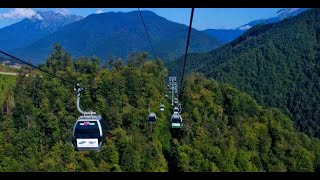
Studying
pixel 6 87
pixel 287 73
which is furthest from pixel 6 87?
pixel 287 73

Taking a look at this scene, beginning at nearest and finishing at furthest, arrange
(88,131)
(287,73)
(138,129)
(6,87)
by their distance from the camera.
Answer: (88,131) < (138,129) < (6,87) < (287,73)

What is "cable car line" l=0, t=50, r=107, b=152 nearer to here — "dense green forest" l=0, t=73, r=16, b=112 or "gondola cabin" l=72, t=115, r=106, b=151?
"gondola cabin" l=72, t=115, r=106, b=151

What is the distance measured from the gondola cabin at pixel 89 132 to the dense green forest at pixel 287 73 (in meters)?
71.0

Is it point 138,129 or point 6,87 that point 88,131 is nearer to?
point 138,129

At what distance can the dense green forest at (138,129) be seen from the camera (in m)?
38.6

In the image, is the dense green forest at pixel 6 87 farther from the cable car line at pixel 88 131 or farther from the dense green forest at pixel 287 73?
the dense green forest at pixel 287 73

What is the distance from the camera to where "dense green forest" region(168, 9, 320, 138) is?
9088 cm

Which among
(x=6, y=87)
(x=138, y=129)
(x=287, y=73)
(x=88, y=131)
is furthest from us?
(x=287, y=73)

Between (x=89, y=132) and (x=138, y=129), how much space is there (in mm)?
32046

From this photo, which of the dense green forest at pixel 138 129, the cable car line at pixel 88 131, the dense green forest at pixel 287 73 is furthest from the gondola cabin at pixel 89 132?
the dense green forest at pixel 287 73

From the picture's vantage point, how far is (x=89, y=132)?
41.4ft
